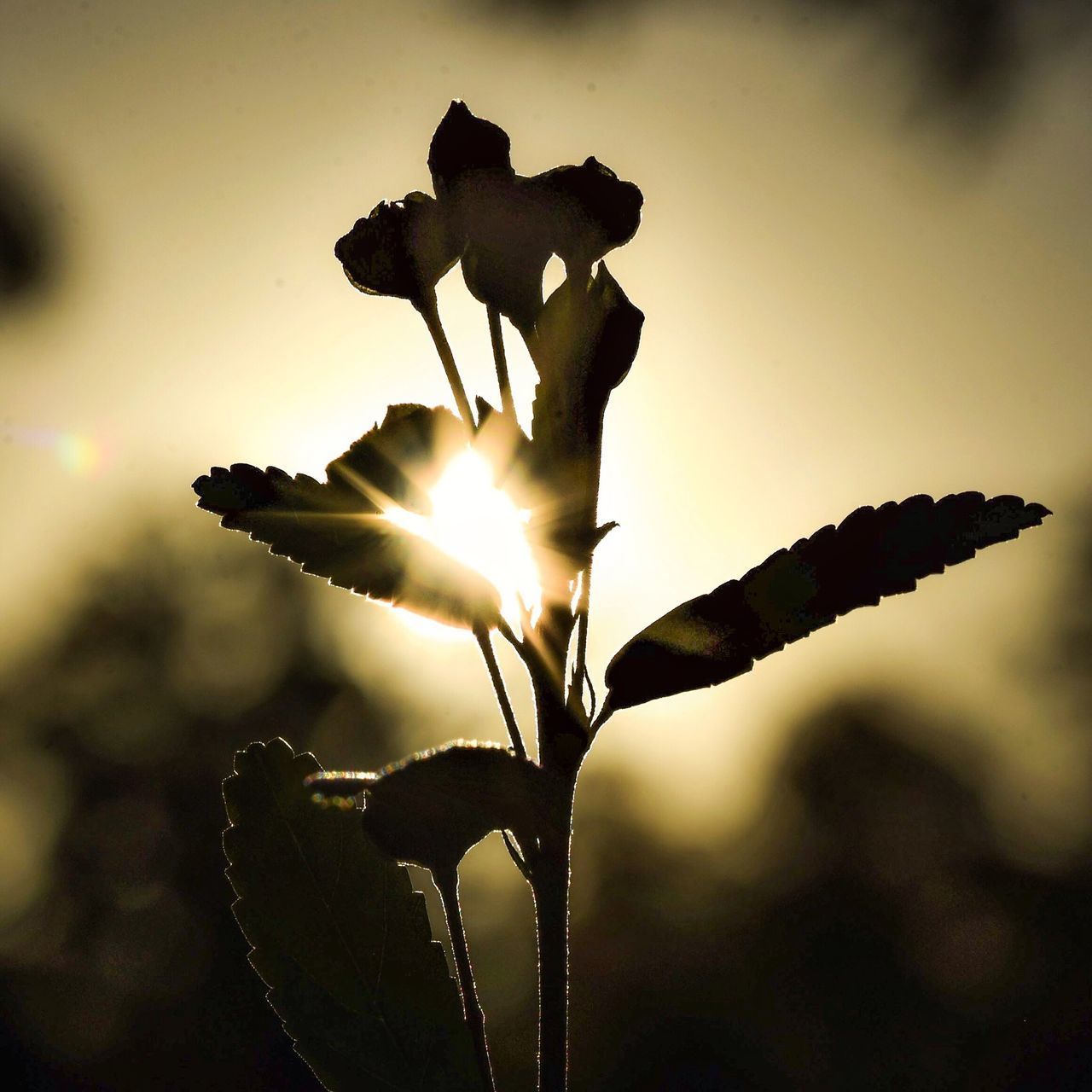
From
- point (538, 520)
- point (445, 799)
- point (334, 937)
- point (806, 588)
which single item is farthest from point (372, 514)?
point (334, 937)

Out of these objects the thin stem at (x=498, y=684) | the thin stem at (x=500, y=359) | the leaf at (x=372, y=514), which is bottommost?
the thin stem at (x=498, y=684)

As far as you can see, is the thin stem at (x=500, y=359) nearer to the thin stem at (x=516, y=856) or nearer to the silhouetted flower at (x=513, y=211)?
the silhouetted flower at (x=513, y=211)

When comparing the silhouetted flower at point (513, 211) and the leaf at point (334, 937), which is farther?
the leaf at point (334, 937)

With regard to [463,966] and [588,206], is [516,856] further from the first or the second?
[588,206]

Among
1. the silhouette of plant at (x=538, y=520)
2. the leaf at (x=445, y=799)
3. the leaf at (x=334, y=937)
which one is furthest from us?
the leaf at (x=334, y=937)

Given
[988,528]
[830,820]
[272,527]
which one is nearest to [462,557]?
[272,527]

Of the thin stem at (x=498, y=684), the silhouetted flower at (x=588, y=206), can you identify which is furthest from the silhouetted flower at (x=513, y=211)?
the thin stem at (x=498, y=684)

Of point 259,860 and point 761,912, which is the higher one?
point 761,912

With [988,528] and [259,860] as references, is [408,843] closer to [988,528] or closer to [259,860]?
[259,860]
